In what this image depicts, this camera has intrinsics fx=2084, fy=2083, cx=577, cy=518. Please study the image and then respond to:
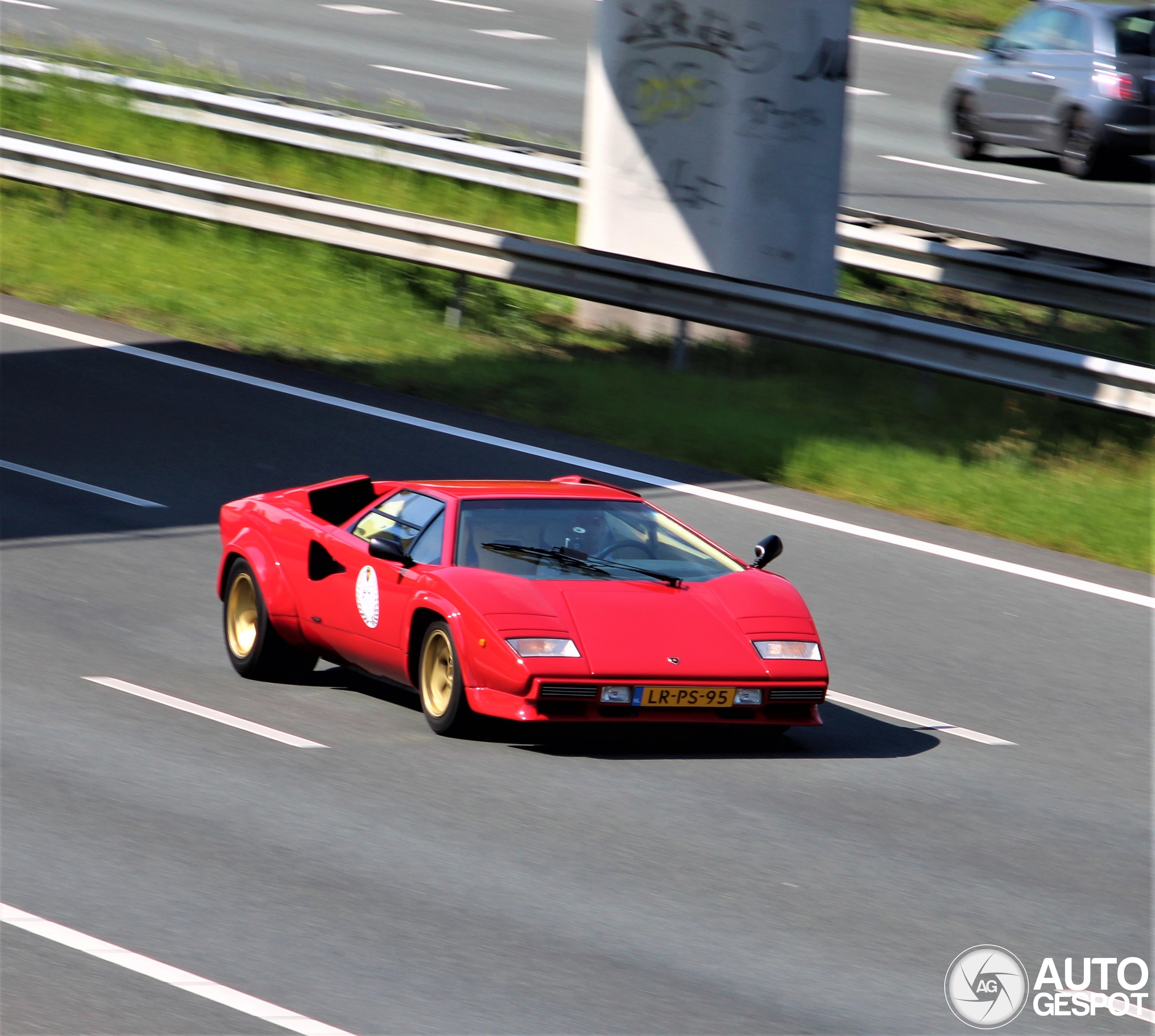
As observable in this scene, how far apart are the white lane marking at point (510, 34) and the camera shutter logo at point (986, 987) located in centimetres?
2937

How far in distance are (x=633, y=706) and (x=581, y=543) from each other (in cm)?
116

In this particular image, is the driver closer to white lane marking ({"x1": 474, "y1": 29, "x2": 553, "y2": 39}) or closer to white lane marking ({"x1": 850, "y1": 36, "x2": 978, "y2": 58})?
white lane marking ({"x1": 474, "y1": 29, "x2": 553, "y2": 39})

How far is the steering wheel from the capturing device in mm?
10078

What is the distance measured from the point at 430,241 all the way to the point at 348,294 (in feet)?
5.09

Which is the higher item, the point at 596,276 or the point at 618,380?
the point at 596,276

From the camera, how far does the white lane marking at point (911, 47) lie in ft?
116

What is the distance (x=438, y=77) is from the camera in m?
30.8

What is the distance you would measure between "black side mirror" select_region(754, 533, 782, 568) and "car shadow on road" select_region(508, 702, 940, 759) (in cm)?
83

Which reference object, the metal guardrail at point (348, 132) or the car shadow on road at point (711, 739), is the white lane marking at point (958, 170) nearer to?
the metal guardrail at point (348, 132)

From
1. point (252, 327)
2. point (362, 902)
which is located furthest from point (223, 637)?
point (252, 327)

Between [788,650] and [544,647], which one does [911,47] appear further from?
[544,647]

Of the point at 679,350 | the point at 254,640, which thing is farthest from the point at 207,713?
the point at 679,350

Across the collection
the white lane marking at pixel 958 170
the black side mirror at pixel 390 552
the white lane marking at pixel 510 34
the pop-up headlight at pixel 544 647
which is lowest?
the white lane marking at pixel 958 170

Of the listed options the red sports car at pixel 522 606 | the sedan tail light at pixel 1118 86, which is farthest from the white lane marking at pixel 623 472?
the sedan tail light at pixel 1118 86
